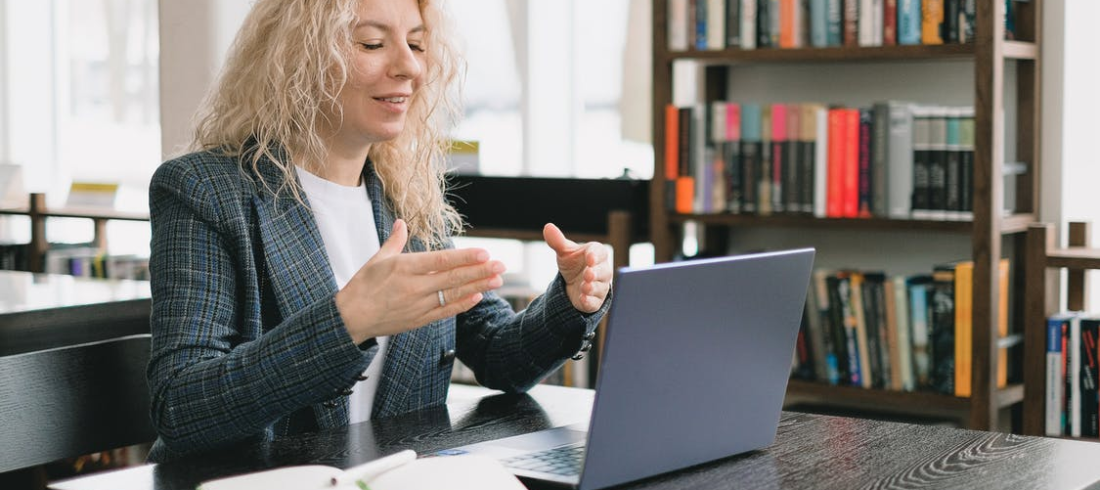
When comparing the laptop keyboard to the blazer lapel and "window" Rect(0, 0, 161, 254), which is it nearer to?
the blazer lapel

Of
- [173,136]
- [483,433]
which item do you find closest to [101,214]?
[173,136]

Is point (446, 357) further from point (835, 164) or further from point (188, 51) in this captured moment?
point (188, 51)

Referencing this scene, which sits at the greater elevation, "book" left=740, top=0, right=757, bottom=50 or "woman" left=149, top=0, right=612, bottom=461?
"book" left=740, top=0, right=757, bottom=50

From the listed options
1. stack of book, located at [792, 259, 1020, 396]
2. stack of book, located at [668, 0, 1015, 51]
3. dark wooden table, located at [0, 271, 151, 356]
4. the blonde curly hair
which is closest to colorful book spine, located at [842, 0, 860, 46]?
stack of book, located at [668, 0, 1015, 51]

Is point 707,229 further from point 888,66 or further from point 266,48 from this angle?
point 266,48

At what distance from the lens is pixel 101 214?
457cm

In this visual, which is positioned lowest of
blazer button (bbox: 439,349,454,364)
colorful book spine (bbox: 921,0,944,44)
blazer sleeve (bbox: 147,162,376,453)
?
blazer button (bbox: 439,349,454,364)

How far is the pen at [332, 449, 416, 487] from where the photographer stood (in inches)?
42.5

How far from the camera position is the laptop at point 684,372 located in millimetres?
1104

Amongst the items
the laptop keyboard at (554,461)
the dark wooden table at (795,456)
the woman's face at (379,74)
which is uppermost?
the woman's face at (379,74)

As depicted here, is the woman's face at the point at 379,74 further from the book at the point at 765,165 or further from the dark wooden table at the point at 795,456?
the book at the point at 765,165

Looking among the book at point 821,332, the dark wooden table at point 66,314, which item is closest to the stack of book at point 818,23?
the book at point 821,332

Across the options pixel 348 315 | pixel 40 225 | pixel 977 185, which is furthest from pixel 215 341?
pixel 40 225

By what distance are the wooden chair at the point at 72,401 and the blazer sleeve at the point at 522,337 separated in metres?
0.44
